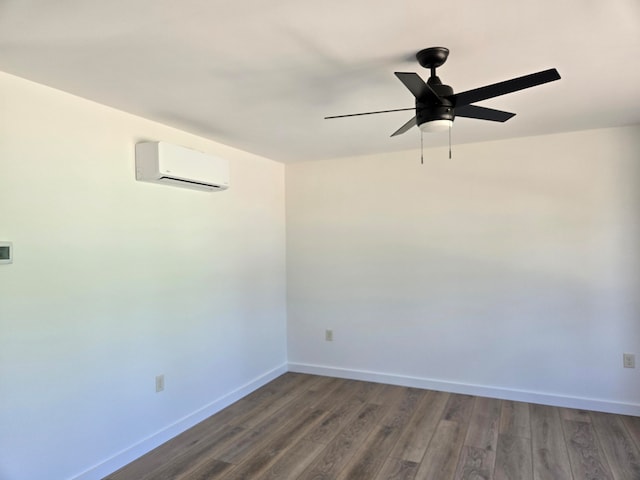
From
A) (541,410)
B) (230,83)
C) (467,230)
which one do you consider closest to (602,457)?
(541,410)

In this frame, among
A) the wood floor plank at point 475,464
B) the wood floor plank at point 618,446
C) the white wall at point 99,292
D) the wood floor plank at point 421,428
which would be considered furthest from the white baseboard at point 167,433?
the wood floor plank at point 618,446

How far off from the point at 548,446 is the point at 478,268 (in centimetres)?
145

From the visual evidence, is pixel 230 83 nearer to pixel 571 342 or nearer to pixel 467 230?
pixel 467 230

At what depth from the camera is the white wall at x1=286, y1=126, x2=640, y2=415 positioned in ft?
10.7

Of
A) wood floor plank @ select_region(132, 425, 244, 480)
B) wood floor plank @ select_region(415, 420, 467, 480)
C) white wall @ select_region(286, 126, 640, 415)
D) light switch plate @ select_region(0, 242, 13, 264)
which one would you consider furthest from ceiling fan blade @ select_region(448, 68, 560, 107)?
wood floor plank @ select_region(132, 425, 244, 480)

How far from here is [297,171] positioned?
4402 millimetres

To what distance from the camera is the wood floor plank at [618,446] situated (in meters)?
2.45

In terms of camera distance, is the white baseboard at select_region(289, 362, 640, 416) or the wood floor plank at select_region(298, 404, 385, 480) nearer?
the wood floor plank at select_region(298, 404, 385, 480)

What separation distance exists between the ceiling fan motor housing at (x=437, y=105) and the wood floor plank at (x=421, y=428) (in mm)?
2104

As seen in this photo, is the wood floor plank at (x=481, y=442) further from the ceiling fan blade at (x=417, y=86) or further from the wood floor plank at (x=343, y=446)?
the ceiling fan blade at (x=417, y=86)

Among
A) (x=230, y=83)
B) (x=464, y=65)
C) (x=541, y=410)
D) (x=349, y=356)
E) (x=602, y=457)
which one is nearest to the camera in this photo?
(x=464, y=65)

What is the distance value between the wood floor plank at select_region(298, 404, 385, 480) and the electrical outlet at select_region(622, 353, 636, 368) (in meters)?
1.92

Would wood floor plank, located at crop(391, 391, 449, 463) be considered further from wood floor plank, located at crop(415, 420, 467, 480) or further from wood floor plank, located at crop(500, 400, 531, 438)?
wood floor plank, located at crop(500, 400, 531, 438)

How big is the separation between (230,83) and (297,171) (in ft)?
7.38
